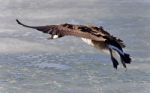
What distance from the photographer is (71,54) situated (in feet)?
26.4

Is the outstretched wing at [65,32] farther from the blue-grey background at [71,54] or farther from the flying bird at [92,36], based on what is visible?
the blue-grey background at [71,54]

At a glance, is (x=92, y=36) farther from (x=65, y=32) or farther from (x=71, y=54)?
(x=71, y=54)

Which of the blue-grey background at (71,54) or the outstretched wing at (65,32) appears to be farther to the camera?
the blue-grey background at (71,54)

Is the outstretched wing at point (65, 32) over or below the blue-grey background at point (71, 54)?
over

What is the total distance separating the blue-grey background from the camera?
7.12 metres

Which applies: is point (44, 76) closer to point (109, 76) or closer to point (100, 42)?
point (109, 76)

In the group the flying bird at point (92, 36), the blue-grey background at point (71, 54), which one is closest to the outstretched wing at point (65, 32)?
the flying bird at point (92, 36)

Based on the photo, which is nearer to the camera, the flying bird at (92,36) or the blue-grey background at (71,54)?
the flying bird at (92,36)

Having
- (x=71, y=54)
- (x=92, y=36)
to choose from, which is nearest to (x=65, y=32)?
(x=92, y=36)

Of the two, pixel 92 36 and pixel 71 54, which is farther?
pixel 71 54

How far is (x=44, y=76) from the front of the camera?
294 inches

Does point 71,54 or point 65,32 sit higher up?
point 65,32

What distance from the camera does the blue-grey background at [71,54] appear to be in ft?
23.4

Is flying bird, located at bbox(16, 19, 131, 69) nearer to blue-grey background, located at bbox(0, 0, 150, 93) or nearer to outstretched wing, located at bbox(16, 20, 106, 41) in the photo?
outstretched wing, located at bbox(16, 20, 106, 41)
